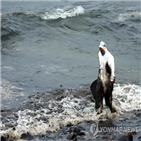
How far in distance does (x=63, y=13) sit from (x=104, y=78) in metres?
14.3

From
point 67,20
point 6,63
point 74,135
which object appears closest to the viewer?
point 74,135

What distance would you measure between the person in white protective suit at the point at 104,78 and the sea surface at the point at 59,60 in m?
0.35

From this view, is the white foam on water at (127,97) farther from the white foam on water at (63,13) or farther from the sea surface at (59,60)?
the white foam on water at (63,13)

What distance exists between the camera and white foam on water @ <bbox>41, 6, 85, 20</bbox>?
69.7ft

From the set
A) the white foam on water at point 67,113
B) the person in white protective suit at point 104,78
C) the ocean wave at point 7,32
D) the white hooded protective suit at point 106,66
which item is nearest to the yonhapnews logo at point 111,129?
the white foam on water at point 67,113

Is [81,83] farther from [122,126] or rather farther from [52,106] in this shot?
[122,126]

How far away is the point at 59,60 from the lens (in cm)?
1430

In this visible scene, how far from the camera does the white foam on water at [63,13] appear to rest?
21.3 meters

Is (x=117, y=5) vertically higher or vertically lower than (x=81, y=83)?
higher

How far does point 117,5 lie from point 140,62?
34.1 feet

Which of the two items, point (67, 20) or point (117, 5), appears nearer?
point (67, 20)

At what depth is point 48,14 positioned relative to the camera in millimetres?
21781

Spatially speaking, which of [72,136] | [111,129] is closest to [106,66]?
[111,129]

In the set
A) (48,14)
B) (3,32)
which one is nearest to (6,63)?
(3,32)
